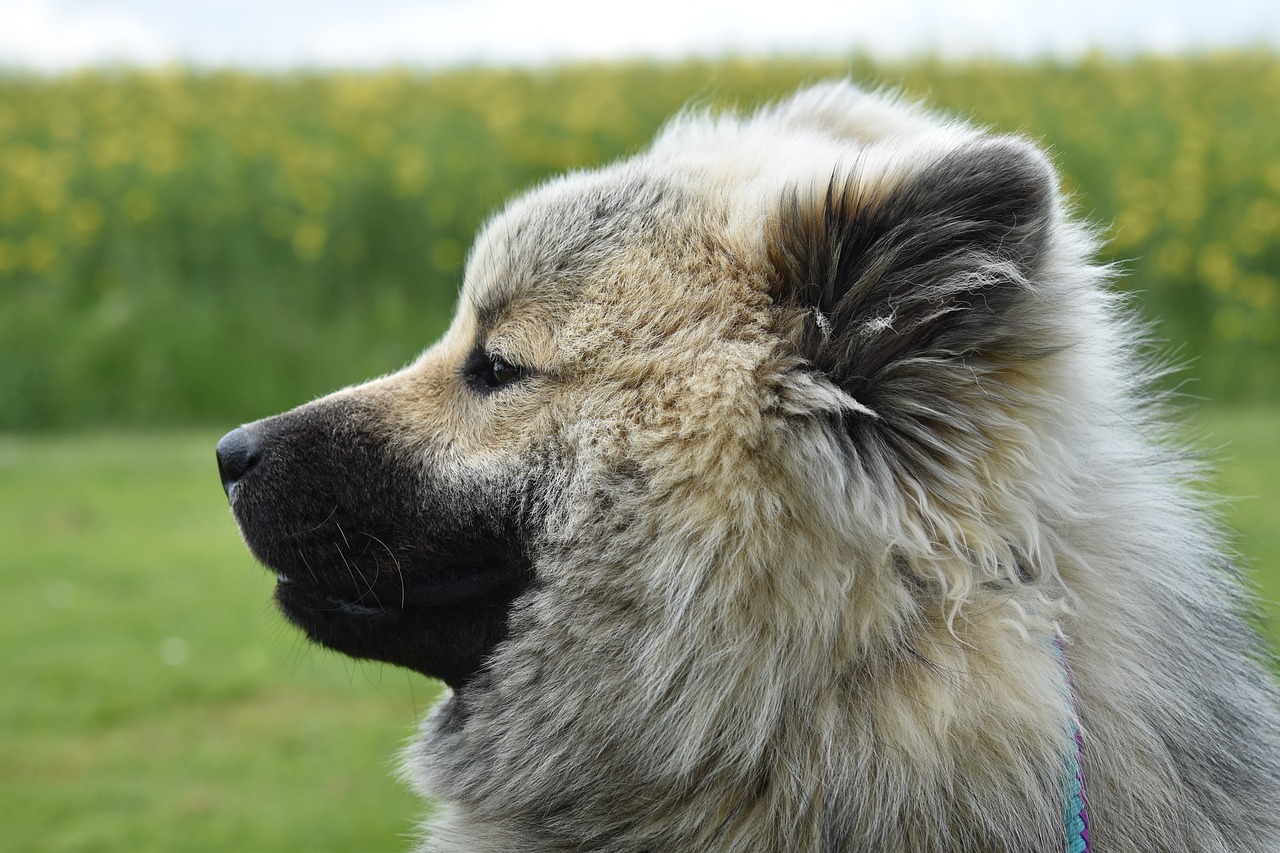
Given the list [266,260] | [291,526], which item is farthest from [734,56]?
[291,526]

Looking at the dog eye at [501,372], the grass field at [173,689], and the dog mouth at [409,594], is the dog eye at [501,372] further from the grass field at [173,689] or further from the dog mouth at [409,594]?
the grass field at [173,689]

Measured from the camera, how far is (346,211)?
9586mm

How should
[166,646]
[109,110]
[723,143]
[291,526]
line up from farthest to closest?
[109,110]
[166,646]
[723,143]
[291,526]

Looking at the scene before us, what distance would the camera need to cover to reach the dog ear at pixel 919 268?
1.66 metres

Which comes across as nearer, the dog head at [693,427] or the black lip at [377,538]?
the dog head at [693,427]

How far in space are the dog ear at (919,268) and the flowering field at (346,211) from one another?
5900 millimetres

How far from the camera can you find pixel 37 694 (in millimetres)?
4695

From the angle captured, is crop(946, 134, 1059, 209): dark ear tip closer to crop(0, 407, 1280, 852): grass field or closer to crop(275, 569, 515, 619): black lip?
crop(275, 569, 515, 619): black lip

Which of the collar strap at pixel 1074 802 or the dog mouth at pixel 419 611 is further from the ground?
the dog mouth at pixel 419 611

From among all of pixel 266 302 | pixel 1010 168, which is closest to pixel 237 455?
pixel 1010 168

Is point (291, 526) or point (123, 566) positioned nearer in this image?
point (291, 526)

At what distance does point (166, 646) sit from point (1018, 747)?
4349 millimetres

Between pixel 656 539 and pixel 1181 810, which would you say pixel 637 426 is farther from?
pixel 1181 810

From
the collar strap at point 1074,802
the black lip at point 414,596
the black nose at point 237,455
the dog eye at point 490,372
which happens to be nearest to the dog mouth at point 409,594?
the black lip at point 414,596
